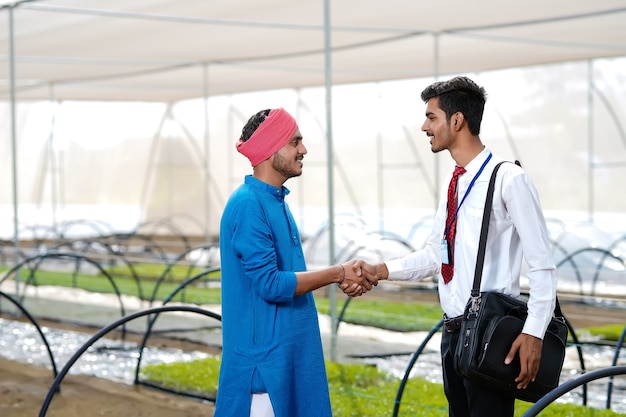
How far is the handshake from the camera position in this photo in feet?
10.6

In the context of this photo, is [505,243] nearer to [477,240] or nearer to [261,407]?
[477,240]

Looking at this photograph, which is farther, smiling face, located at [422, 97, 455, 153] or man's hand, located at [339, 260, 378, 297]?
man's hand, located at [339, 260, 378, 297]

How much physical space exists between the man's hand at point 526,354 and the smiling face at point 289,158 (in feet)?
2.87

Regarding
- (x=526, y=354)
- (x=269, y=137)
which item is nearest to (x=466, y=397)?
(x=526, y=354)

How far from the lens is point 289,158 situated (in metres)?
3.09

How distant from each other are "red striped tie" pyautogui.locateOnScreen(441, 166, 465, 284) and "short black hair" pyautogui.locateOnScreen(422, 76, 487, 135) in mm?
146

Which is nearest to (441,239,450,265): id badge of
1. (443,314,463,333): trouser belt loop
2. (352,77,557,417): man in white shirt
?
(352,77,557,417): man in white shirt

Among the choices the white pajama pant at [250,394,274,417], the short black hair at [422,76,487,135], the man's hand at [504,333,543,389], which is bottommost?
the white pajama pant at [250,394,274,417]

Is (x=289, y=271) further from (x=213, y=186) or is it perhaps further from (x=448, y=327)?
(x=213, y=186)

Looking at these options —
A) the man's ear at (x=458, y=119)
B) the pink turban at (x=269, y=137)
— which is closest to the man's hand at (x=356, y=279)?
the pink turban at (x=269, y=137)

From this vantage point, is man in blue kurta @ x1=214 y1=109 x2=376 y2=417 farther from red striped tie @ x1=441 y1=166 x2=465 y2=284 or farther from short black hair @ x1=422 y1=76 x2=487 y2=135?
short black hair @ x1=422 y1=76 x2=487 y2=135

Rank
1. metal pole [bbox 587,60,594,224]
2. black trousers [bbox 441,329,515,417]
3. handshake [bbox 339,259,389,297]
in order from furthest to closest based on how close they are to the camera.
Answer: metal pole [bbox 587,60,594,224] < handshake [bbox 339,259,389,297] < black trousers [bbox 441,329,515,417]

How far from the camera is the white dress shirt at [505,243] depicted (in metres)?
2.77

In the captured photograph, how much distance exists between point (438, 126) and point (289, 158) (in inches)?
19.0
